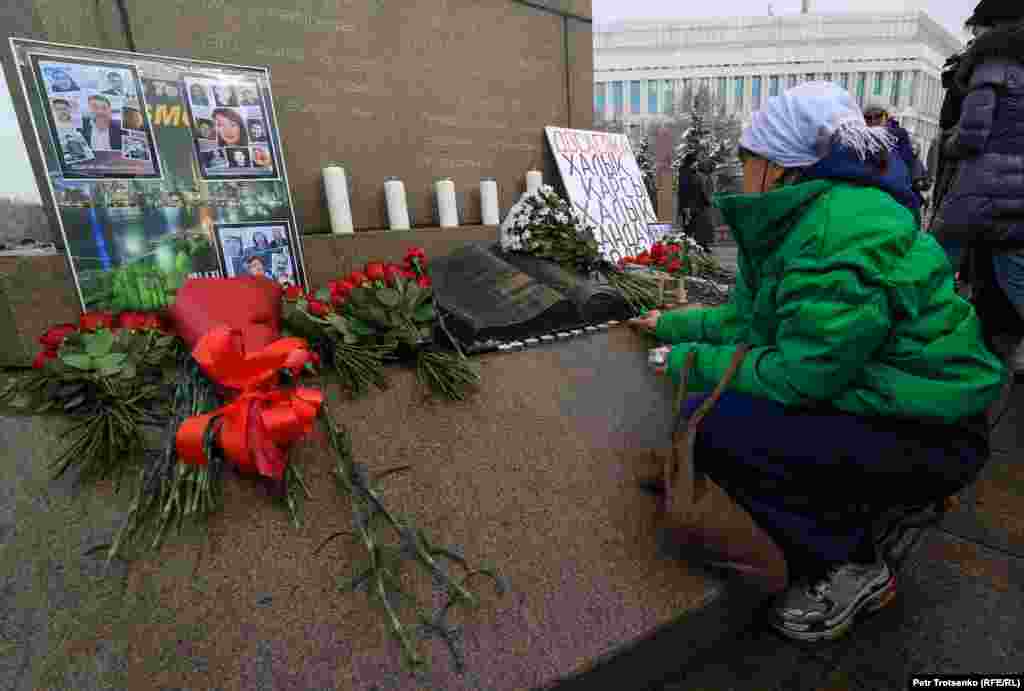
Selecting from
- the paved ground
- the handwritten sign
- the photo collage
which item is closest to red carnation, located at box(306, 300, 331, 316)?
the photo collage

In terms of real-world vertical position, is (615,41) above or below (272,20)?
above

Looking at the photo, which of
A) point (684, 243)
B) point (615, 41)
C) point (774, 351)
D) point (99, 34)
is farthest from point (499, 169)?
point (615, 41)

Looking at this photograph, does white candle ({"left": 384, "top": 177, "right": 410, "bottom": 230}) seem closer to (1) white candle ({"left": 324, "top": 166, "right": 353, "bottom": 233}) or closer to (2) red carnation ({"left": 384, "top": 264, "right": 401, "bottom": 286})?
(1) white candle ({"left": 324, "top": 166, "right": 353, "bottom": 233})

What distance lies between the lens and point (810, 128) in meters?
1.32

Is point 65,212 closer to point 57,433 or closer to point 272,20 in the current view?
point 57,433

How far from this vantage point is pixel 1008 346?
3277 mm

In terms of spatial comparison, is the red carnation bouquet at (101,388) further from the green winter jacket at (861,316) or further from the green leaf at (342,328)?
the green winter jacket at (861,316)

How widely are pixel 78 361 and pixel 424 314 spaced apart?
3.93 ft

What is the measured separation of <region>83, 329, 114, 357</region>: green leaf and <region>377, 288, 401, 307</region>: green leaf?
0.95 m

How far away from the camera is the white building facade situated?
140ft

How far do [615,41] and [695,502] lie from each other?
171ft

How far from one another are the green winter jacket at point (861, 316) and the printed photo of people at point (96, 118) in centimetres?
255

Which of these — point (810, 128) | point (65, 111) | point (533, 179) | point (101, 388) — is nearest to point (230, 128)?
point (65, 111)

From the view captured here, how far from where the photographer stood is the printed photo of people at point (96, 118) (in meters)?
2.23
